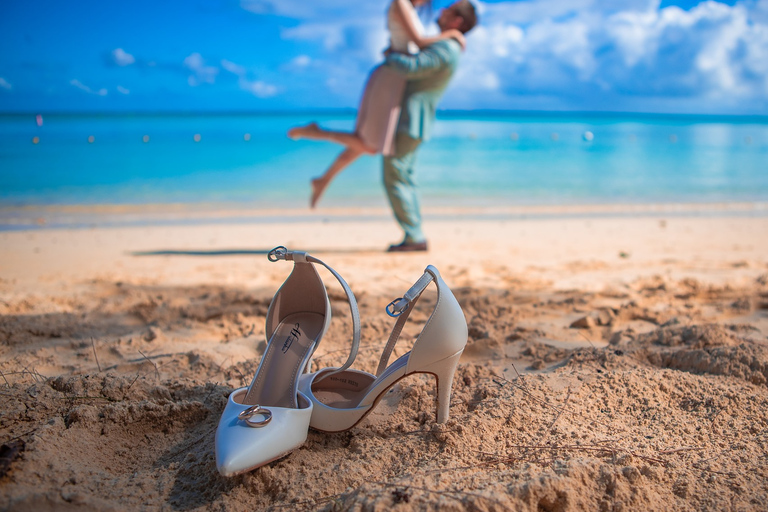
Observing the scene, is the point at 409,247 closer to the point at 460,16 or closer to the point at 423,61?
the point at 423,61

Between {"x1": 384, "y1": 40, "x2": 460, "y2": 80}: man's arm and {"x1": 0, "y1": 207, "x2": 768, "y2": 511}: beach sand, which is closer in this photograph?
{"x1": 0, "y1": 207, "x2": 768, "y2": 511}: beach sand

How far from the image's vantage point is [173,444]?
176cm

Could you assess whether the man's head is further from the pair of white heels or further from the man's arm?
the pair of white heels

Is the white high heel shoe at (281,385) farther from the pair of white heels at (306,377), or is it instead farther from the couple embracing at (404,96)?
the couple embracing at (404,96)

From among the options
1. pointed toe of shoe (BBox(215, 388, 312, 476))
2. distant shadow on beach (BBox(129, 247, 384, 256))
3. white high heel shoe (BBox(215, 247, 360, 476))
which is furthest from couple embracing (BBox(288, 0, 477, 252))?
pointed toe of shoe (BBox(215, 388, 312, 476))

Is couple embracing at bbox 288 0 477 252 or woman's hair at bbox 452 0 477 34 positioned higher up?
woman's hair at bbox 452 0 477 34

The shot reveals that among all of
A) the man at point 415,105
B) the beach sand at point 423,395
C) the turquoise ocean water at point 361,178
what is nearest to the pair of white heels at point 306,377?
the beach sand at point 423,395

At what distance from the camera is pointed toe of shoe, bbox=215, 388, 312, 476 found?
1450 mm

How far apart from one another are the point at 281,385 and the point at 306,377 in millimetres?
88

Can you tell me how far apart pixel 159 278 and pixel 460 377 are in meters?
2.87

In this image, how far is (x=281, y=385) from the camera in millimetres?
1864

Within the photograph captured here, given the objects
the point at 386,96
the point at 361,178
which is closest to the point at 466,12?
the point at 386,96

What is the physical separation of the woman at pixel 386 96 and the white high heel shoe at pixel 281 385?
309 centimetres

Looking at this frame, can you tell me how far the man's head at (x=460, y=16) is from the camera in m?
5.16
